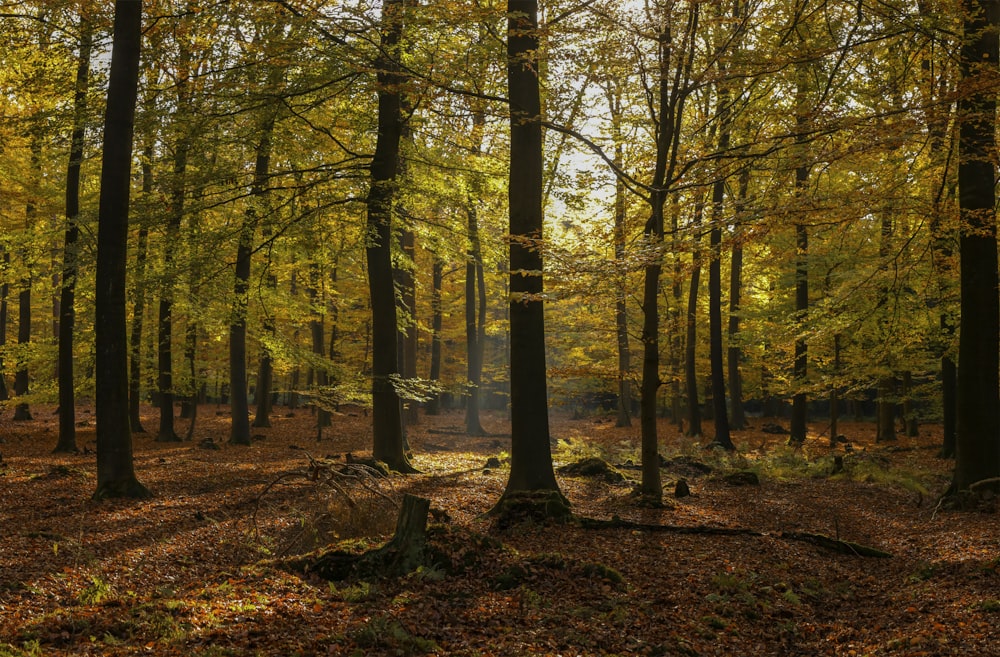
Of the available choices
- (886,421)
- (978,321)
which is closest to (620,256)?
(978,321)

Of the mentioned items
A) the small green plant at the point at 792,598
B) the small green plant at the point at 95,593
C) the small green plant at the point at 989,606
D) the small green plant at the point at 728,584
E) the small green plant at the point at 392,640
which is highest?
the small green plant at the point at 95,593

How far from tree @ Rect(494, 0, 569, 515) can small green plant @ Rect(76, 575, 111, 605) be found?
5.08m

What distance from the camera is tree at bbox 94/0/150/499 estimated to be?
9781mm

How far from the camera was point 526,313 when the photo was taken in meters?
9.91

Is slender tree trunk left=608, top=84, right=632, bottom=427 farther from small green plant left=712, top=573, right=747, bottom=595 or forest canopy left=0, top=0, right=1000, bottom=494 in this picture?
small green plant left=712, top=573, right=747, bottom=595

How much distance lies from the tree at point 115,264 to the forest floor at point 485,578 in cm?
60

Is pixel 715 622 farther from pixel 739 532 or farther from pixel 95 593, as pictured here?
pixel 95 593

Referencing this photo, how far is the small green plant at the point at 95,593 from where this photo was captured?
18.2 ft

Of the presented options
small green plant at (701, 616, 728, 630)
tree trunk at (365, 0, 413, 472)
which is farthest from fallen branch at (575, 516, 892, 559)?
tree trunk at (365, 0, 413, 472)

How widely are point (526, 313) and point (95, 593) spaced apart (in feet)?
19.7

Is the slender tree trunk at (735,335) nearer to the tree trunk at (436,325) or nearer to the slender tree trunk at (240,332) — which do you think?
the tree trunk at (436,325)

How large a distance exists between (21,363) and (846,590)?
18.2 m

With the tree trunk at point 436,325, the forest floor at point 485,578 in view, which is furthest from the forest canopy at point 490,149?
the tree trunk at point 436,325

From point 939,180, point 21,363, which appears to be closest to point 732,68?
point 939,180
